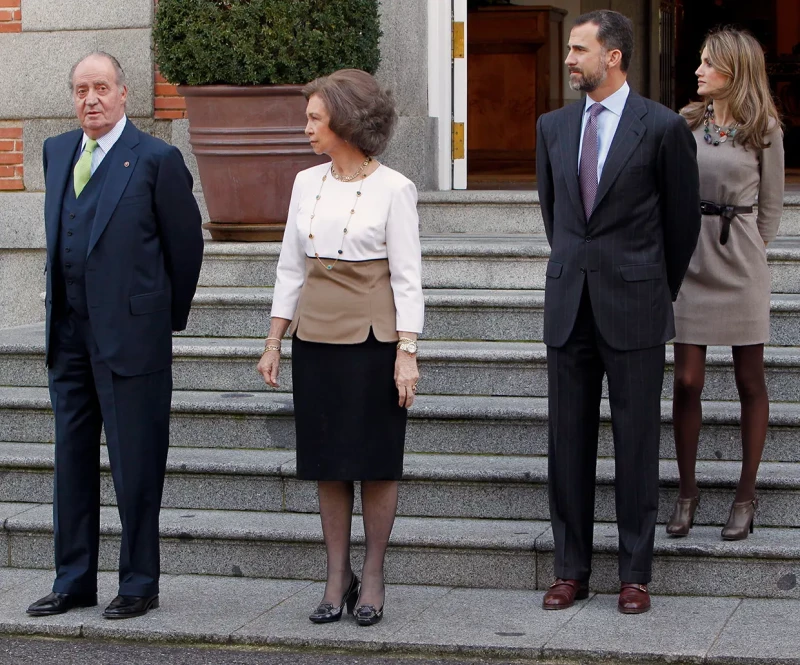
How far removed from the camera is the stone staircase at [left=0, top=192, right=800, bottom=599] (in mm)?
5098

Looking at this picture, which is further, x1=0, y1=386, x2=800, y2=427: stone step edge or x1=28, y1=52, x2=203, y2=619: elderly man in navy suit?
x1=0, y1=386, x2=800, y2=427: stone step edge

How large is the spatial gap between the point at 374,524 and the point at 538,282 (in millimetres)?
2431

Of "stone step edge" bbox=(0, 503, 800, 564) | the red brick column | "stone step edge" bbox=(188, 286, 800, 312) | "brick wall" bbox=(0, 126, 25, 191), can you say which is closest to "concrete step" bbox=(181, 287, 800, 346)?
"stone step edge" bbox=(188, 286, 800, 312)

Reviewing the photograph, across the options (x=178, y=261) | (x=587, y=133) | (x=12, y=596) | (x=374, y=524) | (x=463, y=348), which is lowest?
(x=12, y=596)

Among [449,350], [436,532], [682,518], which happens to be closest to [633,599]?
[682,518]

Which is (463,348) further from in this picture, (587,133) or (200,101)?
(200,101)

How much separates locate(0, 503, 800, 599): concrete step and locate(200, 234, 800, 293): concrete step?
68.0 inches

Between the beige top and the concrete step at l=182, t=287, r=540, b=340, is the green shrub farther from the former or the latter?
the beige top

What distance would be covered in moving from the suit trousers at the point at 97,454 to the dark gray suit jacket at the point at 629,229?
1.36 m

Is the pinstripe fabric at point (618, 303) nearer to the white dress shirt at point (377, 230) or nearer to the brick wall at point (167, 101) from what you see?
the white dress shirt at point (377, 230)

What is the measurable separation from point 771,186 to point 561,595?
1.59m

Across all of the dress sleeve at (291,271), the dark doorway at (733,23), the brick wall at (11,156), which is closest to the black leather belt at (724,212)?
the dress sleeve at (291,271)

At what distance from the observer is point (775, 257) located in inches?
257

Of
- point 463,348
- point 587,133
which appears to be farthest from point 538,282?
point 587,133
